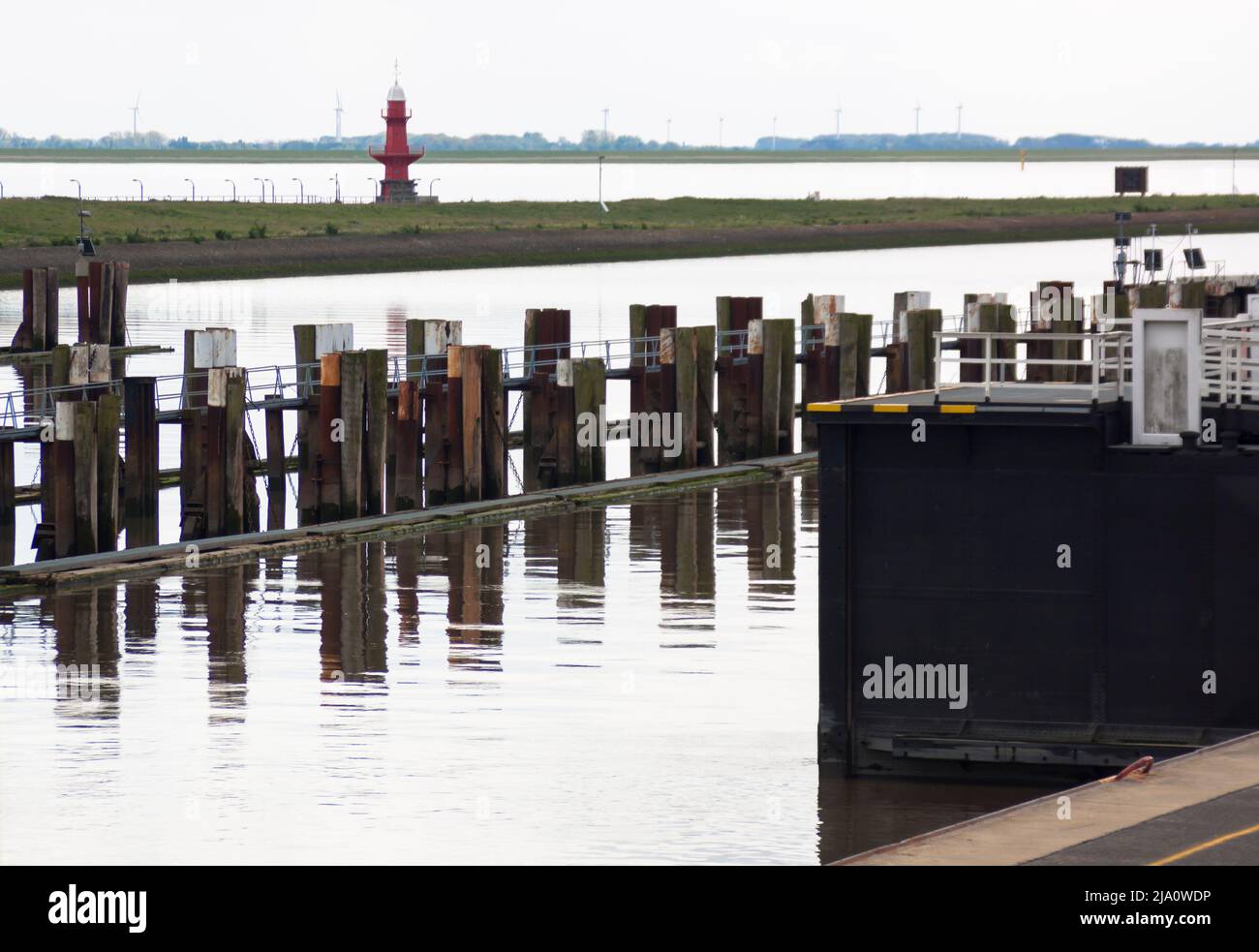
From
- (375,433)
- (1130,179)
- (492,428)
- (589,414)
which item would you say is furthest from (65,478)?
(1130,179)

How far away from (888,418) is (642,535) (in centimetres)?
1191

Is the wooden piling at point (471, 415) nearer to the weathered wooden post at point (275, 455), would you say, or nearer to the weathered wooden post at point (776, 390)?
the weathered wooden post at point (275, 455)

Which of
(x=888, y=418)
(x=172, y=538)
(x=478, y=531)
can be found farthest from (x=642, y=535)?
(x=888, y=418)

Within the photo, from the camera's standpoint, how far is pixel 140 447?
100 ft

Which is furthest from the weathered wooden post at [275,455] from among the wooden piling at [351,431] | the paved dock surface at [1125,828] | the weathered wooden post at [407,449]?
the paved dock surface at [1125,828]

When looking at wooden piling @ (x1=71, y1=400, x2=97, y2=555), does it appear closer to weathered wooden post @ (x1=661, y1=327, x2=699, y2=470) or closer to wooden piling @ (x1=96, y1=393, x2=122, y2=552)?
wooden piling @ (x1=96, y1=393, x2=122, y2=552)

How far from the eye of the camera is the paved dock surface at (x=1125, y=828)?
13.4 metres

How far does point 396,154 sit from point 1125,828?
121512 millimetres

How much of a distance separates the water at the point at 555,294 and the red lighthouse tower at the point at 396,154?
10750mm

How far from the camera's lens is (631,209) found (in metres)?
142

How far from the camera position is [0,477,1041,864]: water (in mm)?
17047

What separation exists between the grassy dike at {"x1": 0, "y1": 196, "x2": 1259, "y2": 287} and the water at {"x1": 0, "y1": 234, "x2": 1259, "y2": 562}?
1.20 metres

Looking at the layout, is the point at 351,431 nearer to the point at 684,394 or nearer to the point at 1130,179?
the point at 684,394
